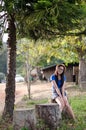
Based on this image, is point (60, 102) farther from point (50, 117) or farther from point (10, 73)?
point (10, 73)

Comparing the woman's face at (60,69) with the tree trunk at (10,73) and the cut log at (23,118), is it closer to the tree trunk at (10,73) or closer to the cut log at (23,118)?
the tree trunk at (10,73)

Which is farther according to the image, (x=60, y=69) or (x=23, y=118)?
(x=60, y=69)

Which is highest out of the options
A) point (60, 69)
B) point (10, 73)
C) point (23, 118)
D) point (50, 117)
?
point (60, 69)

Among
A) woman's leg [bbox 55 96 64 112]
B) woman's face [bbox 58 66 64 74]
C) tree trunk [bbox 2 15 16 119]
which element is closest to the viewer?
woman's leg [bbox 55 96 64 112]

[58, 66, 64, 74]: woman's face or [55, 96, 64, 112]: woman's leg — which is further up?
[58, 66, 64, 74]: woman's face

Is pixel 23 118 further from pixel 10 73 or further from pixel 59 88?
pixel 10 73

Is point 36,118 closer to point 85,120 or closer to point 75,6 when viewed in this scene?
point 85,120

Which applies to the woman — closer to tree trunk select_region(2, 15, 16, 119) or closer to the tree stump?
the tree stump

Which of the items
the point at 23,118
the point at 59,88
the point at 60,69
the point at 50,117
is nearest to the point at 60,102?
the point at 59,88

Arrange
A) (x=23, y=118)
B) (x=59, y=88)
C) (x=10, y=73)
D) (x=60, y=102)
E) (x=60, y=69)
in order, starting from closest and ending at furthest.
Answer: (x=23, y=118) < (x=60, y=102) < (x=60, y=69) < (x=59, y=88) < (x=10, y=73)

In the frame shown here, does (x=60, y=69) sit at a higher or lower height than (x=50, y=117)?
higher

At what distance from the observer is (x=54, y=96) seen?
888 centimetres

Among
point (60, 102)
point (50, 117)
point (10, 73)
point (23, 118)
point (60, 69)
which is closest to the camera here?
point (23, 118)

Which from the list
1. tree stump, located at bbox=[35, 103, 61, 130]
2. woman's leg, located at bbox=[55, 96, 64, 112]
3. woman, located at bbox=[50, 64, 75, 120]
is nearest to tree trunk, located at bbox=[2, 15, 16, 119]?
woman, located at bbox=[50, 64, 75, 120]
